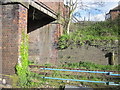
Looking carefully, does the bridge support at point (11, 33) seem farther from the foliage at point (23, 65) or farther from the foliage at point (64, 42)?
the foliage at point (64, 42)

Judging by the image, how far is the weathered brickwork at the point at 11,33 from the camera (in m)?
4.83

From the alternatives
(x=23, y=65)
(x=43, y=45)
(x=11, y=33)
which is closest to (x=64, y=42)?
(x=43, y=45)

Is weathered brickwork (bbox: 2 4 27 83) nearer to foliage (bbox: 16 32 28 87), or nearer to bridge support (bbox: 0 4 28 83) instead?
bridge support (bbox: 0 4 28 83)

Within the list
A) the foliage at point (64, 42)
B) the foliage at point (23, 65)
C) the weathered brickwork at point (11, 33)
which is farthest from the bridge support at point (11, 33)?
the foliage at point (64, 42)

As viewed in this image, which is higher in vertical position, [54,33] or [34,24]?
[34,24]

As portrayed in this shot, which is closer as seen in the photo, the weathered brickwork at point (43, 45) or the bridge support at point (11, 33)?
the bridge support at point (11, 33)

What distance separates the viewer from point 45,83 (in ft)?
18.0

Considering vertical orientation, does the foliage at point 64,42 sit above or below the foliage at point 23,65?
above

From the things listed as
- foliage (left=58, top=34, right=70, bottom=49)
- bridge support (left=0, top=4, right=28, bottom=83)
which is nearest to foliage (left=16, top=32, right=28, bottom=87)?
bridge support (left=0, top=4, right=28, bottom=83)

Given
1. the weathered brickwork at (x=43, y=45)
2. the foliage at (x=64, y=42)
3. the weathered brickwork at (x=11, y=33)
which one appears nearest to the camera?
the weathered brickwork at (x=11, y=33)

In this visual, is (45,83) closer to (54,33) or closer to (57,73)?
(57,73)

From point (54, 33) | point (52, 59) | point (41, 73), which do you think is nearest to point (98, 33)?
point (54, 33)

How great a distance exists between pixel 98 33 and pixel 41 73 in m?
5.39

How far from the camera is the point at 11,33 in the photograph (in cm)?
490
